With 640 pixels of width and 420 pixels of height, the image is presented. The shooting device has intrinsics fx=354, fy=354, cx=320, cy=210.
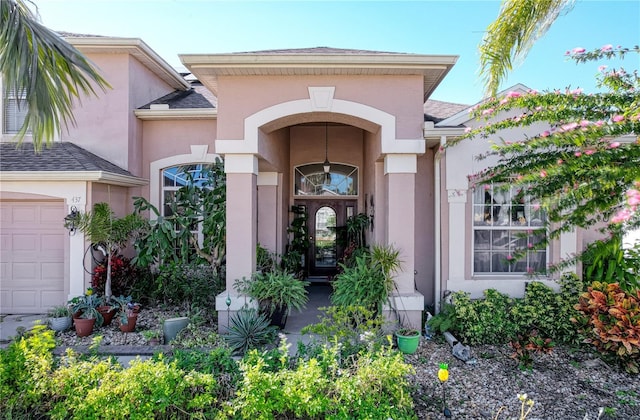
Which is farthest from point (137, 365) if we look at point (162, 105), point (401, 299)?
point (162, 105)

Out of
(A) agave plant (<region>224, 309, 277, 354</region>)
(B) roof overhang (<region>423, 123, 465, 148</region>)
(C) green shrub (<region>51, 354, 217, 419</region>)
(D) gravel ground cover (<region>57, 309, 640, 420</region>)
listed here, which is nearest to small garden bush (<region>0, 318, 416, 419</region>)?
(C) green shrub (<region>51, 354, 217, 419</region>)

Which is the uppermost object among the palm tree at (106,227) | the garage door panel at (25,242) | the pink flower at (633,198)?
the pink flower at (633,198)

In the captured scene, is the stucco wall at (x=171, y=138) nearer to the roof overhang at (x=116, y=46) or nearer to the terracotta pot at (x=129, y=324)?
the roof overhang at (x=116, y=46)

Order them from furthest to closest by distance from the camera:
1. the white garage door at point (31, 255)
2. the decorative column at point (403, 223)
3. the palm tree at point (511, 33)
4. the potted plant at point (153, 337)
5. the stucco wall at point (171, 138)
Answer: the stucco wall at point (171, 138) → the white garage door at point (31, 255) → the decorative column at point (403, 223) → the palm tree at point (511, 33) → the potted plant at point (153, 337)

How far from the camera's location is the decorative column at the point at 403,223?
6047 millimetres

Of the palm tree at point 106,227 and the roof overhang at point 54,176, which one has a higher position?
the roof overhang at point 54,176

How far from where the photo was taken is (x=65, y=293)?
749cm

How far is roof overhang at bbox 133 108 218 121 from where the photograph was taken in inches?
333

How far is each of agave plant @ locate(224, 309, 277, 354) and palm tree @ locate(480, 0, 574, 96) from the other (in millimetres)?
5612

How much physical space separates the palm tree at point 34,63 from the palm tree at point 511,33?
646 cm

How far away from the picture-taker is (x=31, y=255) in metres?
7.68

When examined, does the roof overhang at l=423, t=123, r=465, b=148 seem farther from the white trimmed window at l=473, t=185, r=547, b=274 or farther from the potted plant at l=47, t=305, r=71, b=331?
the potted plant at l=47, t=305, r=71, b=331

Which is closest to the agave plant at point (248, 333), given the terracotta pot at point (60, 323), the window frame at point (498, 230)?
the terracotta pot at point (60, 323)

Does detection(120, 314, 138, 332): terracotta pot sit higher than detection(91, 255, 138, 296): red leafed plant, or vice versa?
detection(91, 255, 138, 296): red leafed plant
